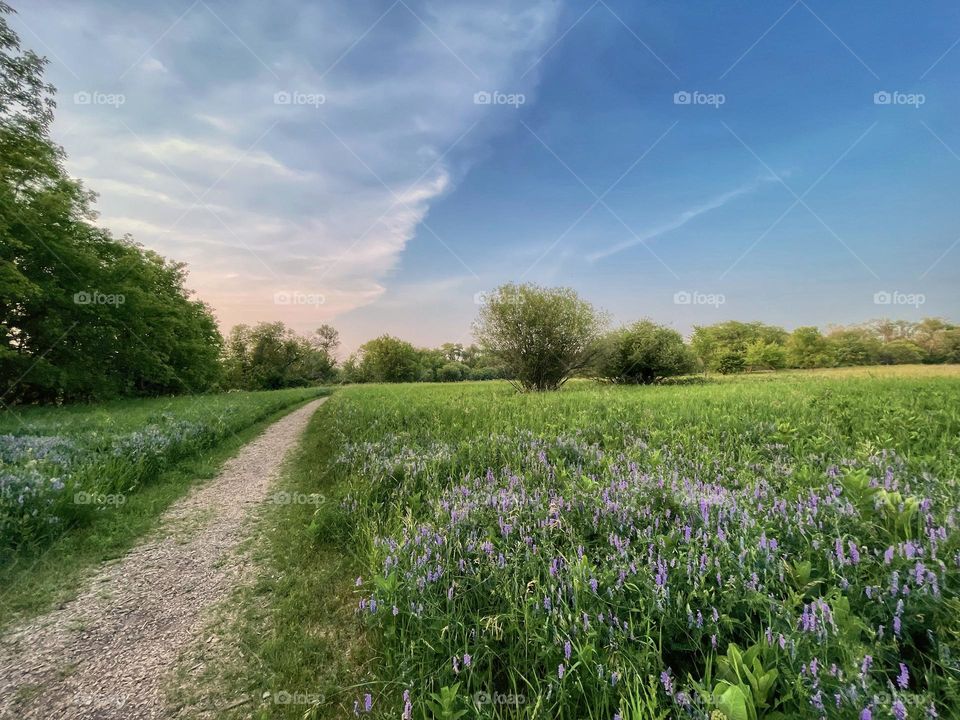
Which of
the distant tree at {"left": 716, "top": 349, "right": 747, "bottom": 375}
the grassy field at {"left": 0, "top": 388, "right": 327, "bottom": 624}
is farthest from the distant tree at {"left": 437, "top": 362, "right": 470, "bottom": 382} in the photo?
the grassy field at {"left": 0, "top": 388, "right": 327, "bottom": 624}

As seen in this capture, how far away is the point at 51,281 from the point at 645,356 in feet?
123

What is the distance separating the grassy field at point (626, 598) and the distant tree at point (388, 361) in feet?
268

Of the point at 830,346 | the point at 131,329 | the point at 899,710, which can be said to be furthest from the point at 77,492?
the point at 830,346

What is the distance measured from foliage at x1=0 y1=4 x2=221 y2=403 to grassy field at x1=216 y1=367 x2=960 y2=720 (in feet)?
72.0

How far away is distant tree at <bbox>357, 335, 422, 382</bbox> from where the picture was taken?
86.2 metres

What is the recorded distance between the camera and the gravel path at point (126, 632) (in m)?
3.02

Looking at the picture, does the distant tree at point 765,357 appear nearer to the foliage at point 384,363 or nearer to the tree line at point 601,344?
Answer: the tree line at point 601,344

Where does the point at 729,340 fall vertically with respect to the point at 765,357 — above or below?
above

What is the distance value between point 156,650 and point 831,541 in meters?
5.91

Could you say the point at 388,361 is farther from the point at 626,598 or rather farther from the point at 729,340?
the point at 626,598

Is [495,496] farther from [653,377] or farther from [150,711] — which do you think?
[653,377]

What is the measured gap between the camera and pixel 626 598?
2.72 meters

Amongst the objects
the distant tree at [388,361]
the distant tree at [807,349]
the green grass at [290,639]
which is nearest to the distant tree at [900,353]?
the distant tree at [807,349]

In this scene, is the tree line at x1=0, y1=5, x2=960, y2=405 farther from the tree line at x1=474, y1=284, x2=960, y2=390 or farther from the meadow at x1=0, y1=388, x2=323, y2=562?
the meadow at x1=0, y1=388, x2=323, y2=562
